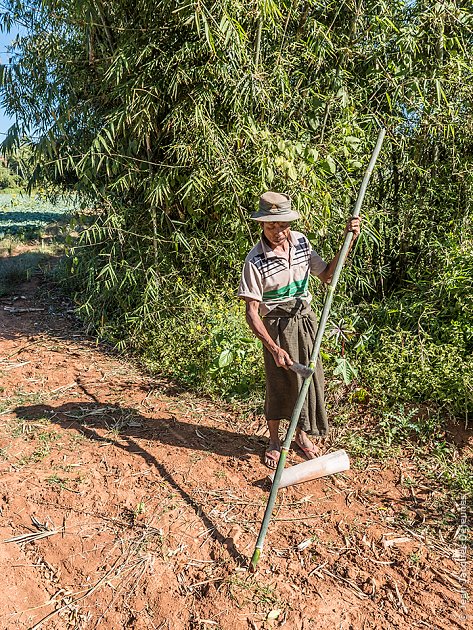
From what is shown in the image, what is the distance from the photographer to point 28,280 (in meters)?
6.72

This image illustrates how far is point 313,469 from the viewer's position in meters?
2.54

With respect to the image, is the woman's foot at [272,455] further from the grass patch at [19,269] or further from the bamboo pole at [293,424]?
the grass patch at [19,269]

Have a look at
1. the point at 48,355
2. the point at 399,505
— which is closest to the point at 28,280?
the point at 48,355

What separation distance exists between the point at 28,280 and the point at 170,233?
116 inches

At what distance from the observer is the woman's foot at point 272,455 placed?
3002 millimetres

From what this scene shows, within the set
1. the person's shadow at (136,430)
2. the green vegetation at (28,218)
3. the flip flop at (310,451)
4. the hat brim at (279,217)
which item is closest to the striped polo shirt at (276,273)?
the hat brim at (279,217)

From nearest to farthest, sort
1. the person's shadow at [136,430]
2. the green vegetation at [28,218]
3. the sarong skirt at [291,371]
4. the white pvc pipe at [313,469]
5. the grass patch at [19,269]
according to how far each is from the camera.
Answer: the white pvc pipe at [313,469], the sarong skirt at [291,371], the person's shadow at [136,430], the grass patch at [19,269], the green vegetation at [28,218]

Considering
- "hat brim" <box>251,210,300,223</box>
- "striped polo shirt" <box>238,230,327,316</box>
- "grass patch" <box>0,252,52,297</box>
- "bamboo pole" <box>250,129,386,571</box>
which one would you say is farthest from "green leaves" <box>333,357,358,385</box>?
"grass patch" <box>0,252,52,297</box>

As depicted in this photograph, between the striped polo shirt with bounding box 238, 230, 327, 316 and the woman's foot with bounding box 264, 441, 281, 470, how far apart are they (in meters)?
0.80

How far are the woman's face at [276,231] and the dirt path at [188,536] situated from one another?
4.18 ft

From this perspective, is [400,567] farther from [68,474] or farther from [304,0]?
[304,0]

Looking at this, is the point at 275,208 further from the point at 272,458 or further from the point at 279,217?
the point at 272,458

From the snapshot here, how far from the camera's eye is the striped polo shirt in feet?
8.50

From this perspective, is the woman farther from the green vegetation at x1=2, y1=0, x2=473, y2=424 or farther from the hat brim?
the green vegetation at x1=2, y1=0, x2=473, y2=424
